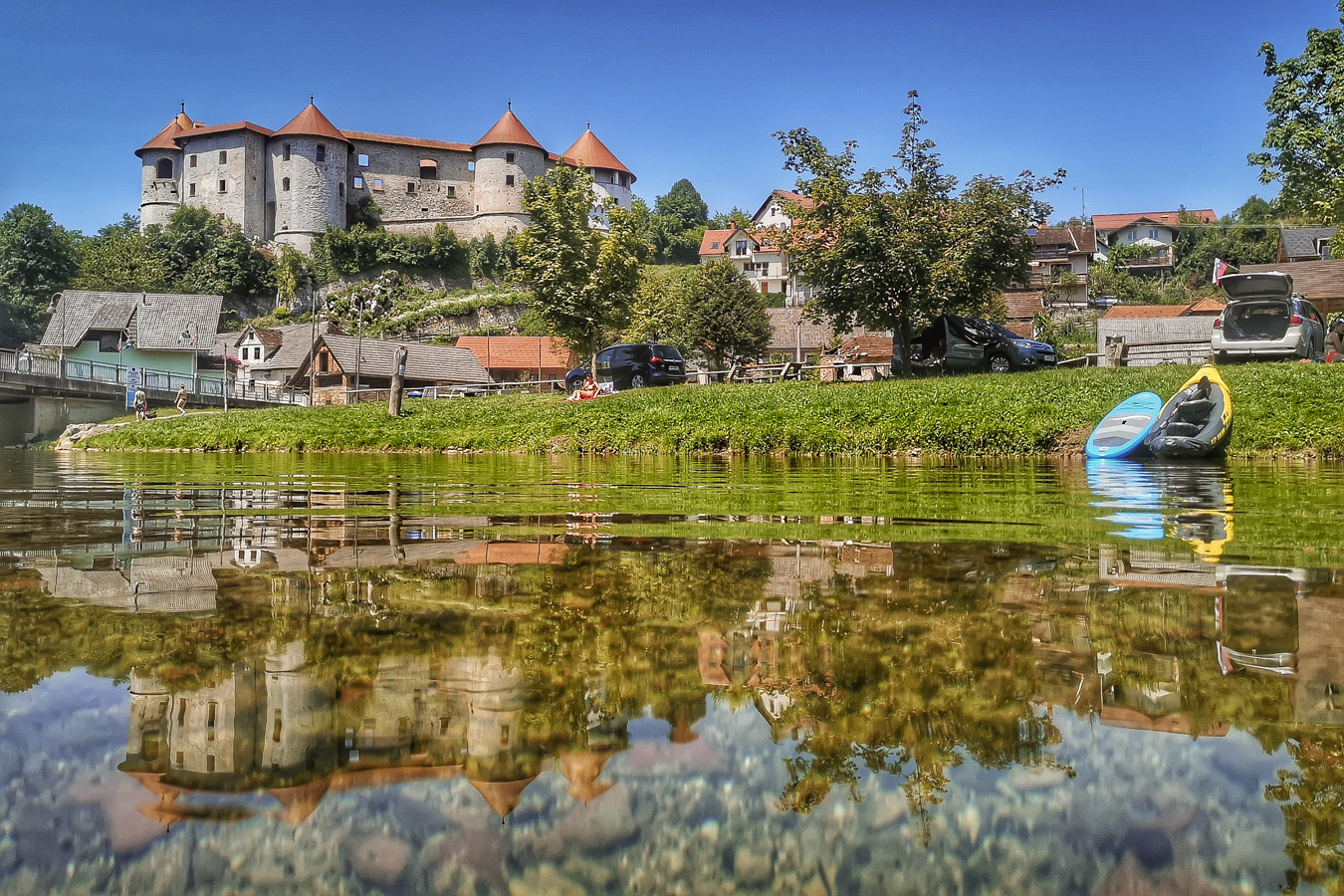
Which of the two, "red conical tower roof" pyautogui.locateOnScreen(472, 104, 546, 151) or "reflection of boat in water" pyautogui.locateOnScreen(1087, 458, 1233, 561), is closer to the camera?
"reflection of boat in water" pyautogui.locateOnScreen(1087, 458, 1233, 561)

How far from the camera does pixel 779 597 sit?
8.56 feet

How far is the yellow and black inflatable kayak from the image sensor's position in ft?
44.7

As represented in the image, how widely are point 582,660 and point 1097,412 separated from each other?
1892 cm

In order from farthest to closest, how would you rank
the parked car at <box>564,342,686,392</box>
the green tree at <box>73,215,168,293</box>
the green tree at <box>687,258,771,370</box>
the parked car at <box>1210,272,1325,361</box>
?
the green tree at <box>73,215,168,293</box>
the green tree at <box>687,258,771,370</box>
the parked car at <box>564,342,686,392</box>
the parked car at <box>1210,272,1325,361</box>

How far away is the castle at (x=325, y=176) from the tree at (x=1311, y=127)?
79.5 metres

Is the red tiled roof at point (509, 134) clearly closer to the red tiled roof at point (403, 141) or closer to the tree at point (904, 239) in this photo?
the red tiled roof at point (403, 141)

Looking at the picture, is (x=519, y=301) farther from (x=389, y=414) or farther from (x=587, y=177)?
(x=389, y=414)

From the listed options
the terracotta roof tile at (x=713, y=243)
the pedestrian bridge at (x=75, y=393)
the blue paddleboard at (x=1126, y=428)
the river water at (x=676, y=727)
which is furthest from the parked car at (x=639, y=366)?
the terracotta roof tile at (x=713, y=243)

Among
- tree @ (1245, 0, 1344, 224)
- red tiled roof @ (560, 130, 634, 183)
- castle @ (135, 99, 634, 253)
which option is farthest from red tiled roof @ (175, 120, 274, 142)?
tree @ (1245, 0, 1344, 224)

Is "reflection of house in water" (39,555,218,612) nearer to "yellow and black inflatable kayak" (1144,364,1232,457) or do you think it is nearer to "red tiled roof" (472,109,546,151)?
"yellow and black inflatable kayak" (1144,364,1232,457)

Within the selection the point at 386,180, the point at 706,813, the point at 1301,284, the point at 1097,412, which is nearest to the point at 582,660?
the point at 706,813

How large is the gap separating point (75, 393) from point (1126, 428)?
47417mm

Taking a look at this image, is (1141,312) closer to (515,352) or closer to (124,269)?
(515,352)

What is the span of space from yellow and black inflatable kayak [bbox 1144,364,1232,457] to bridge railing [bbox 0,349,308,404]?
45113 mm
